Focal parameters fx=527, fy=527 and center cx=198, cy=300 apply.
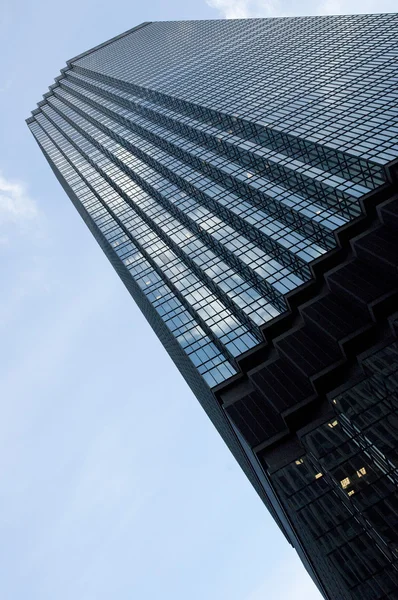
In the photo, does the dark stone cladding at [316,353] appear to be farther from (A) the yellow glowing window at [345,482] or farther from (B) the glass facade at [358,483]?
(A) the yellow glowing window at [345,482]

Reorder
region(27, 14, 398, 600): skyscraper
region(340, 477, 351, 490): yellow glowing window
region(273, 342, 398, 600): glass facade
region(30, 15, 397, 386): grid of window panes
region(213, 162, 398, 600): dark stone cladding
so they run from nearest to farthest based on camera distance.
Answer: region(273, 342, 398, 600): glass facade
region(340, 477, 351, 490): yellow glowing window
region(27, 14, 398, 600): skyscraper
region(213, 162, 398, 600): dark stone cladding
region(30, 15, 397, 386): grid of window panes

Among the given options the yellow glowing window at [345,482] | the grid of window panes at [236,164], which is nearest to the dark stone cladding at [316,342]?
the grid of window panes at [236,164]

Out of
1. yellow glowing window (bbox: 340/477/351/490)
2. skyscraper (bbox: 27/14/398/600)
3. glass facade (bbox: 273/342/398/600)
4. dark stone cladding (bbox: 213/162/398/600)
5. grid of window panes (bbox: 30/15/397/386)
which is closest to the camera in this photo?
glass facade (bbox: 273/342/398/600)

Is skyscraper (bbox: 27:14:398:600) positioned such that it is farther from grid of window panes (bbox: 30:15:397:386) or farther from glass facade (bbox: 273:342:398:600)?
grid of window panes (bbox: 30:15:397:386)

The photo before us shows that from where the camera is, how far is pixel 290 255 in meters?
62.7

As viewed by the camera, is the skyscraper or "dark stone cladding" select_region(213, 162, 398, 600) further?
"dark stone cladding" select_region(213, 162, 398, 600)

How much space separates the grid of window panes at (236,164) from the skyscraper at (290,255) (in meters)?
0.34

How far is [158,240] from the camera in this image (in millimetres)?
91312

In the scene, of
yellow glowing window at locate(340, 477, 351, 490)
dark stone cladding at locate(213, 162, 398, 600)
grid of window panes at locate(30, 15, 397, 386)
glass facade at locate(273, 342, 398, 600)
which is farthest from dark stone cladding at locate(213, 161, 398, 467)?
yellow glowing window at locate(340, 477, 351, 490)


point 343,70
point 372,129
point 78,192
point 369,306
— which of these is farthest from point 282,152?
point 78,192

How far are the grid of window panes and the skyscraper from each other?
34 centimetres

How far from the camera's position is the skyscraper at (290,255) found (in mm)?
42031

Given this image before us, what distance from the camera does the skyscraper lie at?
138ft

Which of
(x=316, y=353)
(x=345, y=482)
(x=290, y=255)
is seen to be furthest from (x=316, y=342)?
(x=345, y=482)
